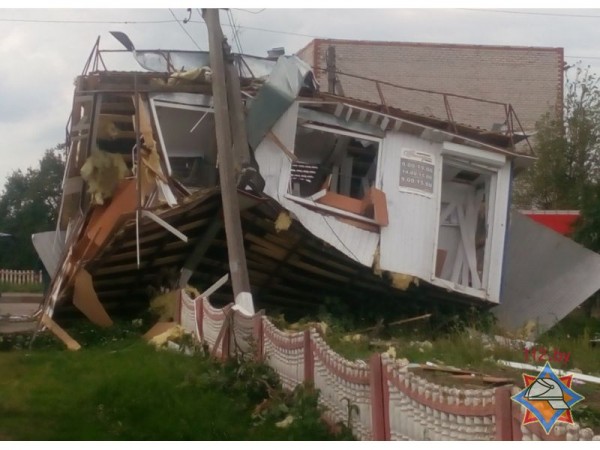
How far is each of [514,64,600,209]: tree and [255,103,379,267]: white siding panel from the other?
57.2ft

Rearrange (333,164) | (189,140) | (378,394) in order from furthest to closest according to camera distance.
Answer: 1. (333,164)
2. (189,140)
3. (378,394)

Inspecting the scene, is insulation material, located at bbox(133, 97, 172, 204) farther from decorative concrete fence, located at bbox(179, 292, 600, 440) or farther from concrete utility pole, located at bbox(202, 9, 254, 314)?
decorative concrete fence, located at bbox(179, 292, 600, 440)

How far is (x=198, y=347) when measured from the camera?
1238cm

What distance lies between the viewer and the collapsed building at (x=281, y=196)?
15352mm

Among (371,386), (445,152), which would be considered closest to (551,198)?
(445,152)

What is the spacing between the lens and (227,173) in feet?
42.0

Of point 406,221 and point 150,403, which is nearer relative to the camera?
point 150,403

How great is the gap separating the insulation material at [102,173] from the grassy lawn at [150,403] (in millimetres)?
4867

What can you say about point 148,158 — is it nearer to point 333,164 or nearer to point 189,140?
point 189,140

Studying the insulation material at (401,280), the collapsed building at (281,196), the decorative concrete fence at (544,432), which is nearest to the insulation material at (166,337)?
the collapsed building at (281,196)

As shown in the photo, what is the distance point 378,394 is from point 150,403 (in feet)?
9.82

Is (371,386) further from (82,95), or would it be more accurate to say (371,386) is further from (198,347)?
(82,95)

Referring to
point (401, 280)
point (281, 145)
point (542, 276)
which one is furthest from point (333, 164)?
point (542, 276)

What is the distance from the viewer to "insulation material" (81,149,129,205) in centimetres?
Result: 1612
